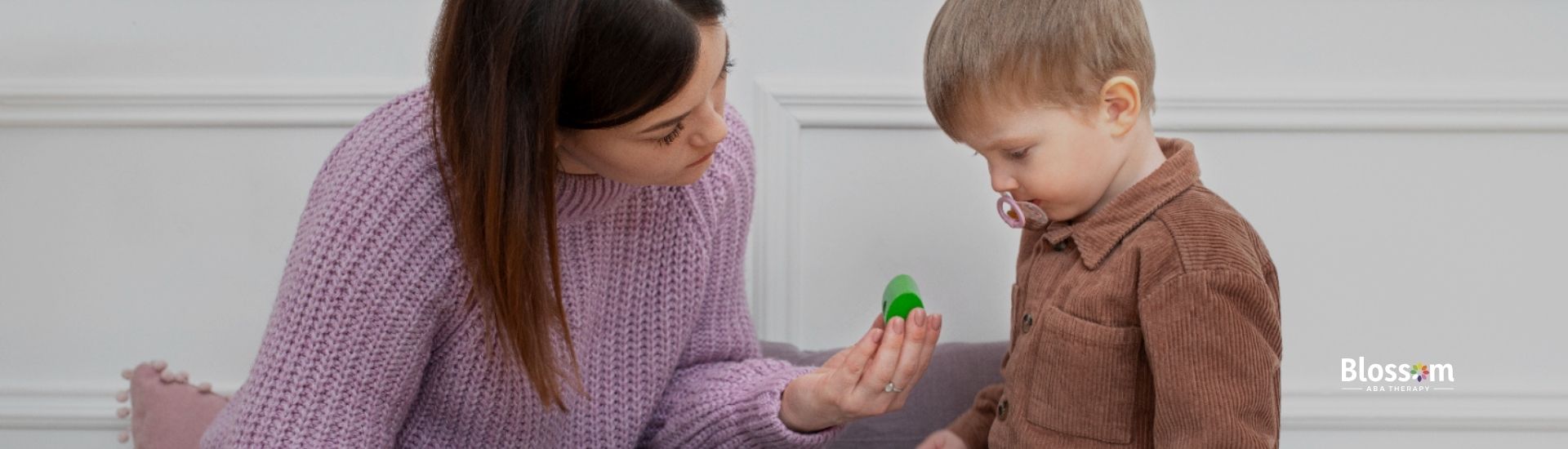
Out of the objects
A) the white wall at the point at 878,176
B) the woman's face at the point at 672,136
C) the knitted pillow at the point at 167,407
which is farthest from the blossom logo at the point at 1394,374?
the knitted pillow at the point at 167,407

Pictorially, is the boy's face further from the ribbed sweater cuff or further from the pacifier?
the ribbed sweater cuff

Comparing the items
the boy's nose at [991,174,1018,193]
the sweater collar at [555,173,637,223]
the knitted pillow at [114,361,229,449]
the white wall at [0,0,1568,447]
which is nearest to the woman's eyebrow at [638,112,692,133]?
the sweater collar at [555,173,637,223]

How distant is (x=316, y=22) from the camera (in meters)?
1.36

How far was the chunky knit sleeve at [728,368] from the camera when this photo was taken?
43.9 inches

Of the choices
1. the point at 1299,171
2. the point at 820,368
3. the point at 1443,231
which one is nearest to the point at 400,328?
the point at 820,368

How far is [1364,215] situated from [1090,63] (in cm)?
66

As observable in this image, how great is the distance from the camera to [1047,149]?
3.00 ft

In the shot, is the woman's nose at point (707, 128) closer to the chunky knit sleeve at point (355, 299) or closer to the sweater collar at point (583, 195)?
the sweater collar at point (583, 195)

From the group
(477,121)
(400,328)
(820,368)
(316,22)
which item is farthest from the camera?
(316,22)

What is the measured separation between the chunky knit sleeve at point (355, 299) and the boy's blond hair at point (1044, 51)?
0.43 m

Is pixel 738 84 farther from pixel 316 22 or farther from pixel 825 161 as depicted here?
pixel 316 22

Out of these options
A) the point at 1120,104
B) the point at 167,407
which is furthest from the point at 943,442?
the point at 167,407

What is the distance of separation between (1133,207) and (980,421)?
0.31 metres

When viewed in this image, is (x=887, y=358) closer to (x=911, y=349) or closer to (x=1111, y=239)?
(x=911, y=349)
